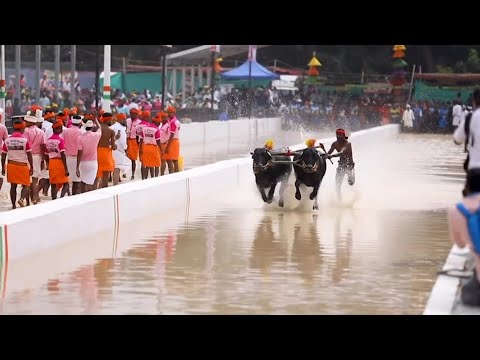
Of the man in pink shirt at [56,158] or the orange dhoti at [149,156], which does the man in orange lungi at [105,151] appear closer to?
the man in pink shirt at [56,158]

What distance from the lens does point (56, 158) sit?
2131cm

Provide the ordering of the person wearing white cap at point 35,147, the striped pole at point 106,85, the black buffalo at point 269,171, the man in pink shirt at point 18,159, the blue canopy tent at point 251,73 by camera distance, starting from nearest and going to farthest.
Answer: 1. the man in pink shirt at point 18,159
2. the person wearing white cap at point 35,147
3. the black buffalo at point 269,171
4. the striped pole at point 106,85
5. the blue canopy tent at point 251,73

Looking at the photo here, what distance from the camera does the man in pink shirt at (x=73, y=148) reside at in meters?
21.5

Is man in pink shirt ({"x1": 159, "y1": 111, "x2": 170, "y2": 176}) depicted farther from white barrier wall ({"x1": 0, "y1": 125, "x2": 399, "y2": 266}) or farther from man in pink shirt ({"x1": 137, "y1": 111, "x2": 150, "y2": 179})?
white barrier wall ({"x1": 0, "y1": 125, "x2": 399, "y2": 266})

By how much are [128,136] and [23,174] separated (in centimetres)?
742

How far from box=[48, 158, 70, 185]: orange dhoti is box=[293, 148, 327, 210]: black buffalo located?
3.94m

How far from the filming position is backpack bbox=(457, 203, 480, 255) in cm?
1101

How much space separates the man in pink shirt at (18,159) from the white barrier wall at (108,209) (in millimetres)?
1738

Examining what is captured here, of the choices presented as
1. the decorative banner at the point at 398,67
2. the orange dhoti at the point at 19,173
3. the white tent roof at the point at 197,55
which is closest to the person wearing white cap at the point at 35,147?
the orange dhoti at the point at 19,173

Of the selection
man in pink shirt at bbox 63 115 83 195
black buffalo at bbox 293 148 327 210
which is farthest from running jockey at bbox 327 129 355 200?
man in pink shirt at bbox 63 115 83 195

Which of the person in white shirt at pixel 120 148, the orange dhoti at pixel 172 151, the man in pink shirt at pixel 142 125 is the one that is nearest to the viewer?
the person in white shirt at pixel 120 148
